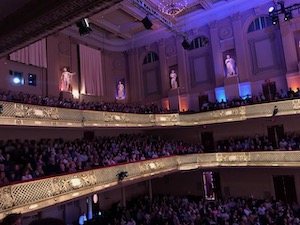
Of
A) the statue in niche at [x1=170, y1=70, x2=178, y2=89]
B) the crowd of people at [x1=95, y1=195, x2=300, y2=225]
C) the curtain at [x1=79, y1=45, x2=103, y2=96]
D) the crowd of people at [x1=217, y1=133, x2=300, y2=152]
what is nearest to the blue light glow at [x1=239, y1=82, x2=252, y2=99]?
the crowd of people at [x1=217, y1=133, x2=300, y2=152]

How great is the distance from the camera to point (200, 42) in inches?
726

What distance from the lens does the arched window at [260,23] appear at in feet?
52.2

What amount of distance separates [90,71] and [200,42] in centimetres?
782

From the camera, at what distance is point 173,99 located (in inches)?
727

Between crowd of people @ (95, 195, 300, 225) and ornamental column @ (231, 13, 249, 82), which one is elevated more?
ornamental column @ (231, 13, 249, 82)

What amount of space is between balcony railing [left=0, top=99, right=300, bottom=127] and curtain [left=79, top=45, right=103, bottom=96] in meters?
4.07

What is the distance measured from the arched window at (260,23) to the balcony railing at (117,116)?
16.9ft

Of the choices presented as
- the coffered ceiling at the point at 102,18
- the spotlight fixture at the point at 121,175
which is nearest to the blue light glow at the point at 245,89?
the coffered ceiling at the point at 102,18

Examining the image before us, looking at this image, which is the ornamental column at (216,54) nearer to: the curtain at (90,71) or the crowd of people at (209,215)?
the crowd of people at (209,215)

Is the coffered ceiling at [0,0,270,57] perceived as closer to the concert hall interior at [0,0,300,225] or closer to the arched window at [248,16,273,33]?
the concert hall interior at [0,0,300,225]

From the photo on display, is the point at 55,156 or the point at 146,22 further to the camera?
the point at 146,22

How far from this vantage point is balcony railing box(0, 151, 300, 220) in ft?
23.0

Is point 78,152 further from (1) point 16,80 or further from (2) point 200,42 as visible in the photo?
(2) point 200,42

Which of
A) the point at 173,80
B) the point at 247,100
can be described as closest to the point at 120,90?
the point at 173,80
